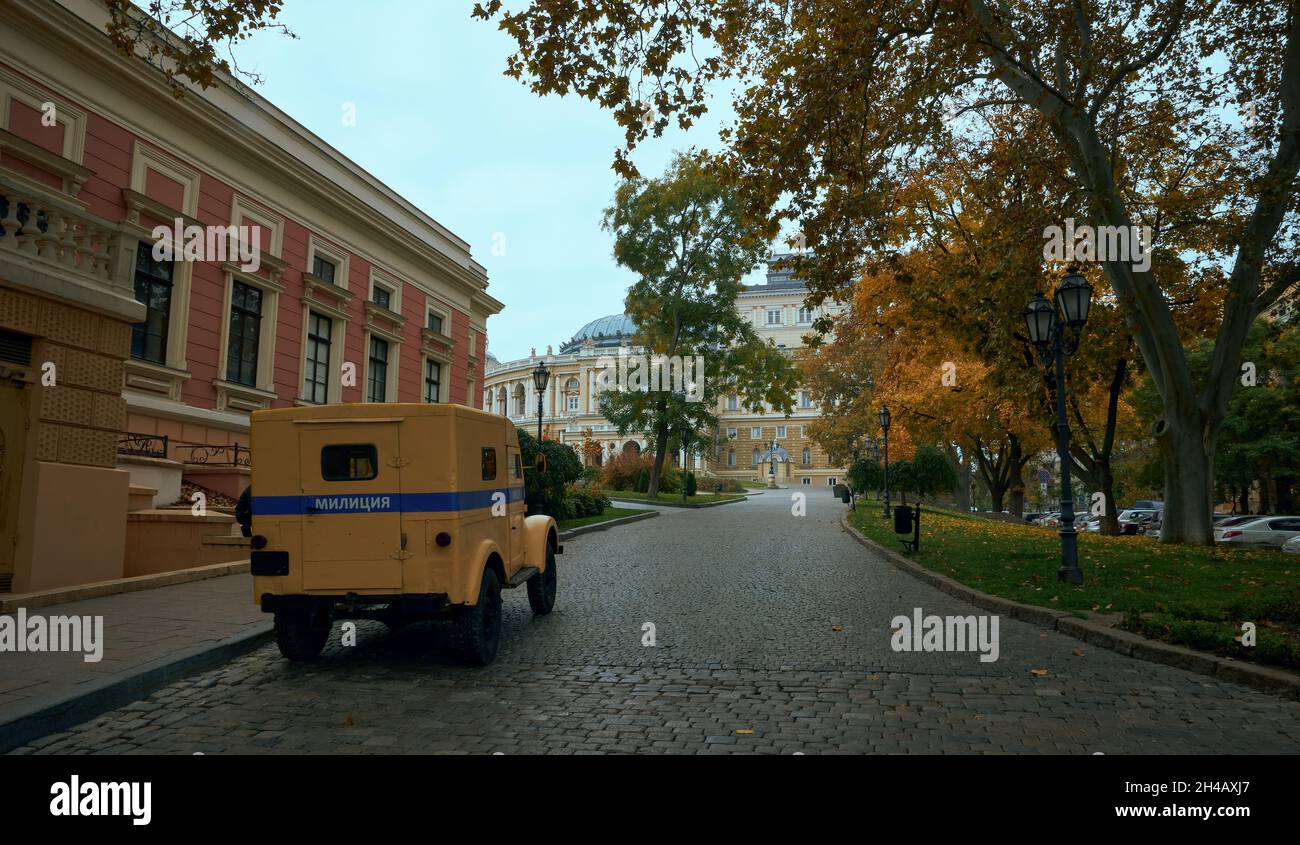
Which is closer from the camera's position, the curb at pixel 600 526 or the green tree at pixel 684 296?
the curb at pixel 600 526

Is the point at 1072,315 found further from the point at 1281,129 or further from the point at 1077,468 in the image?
the point at 1077,468

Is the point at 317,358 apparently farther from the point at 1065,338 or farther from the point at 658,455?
the point at 658,455

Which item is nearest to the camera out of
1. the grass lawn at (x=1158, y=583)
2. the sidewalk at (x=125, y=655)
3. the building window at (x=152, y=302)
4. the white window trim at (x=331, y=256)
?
the sidewalk at (x=125, y=655)

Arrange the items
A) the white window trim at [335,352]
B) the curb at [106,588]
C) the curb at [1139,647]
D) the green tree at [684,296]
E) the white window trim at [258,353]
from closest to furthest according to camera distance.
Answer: the curb at [1139,647] → the curb at [106,588] → the white window trim at [258,353] → the white window trim at [335,352] → the green tree at [684,296]

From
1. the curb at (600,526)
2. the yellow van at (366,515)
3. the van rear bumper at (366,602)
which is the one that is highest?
the yellow van at (366,515)

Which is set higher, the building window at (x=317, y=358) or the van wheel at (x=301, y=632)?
the building window at (x=317, y=358)

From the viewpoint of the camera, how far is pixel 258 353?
18.5 metres

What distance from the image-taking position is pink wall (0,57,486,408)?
14.0 metres

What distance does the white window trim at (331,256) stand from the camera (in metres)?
20.4

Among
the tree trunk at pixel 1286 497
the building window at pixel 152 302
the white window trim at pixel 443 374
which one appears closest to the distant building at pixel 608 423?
the tree trunk at pixel 1286 497

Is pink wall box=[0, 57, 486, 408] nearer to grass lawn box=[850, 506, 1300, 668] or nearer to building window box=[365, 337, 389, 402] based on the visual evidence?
building window box=[365, 337, 389, 402]

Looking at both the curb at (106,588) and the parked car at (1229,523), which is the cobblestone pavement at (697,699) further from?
the parked car at (1229,523)

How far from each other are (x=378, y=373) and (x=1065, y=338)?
1862 cm

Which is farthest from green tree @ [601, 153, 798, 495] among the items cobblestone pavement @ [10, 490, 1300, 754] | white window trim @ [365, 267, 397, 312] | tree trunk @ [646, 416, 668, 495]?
cobblestone pavement @ [10, 490, 1300, 754]
